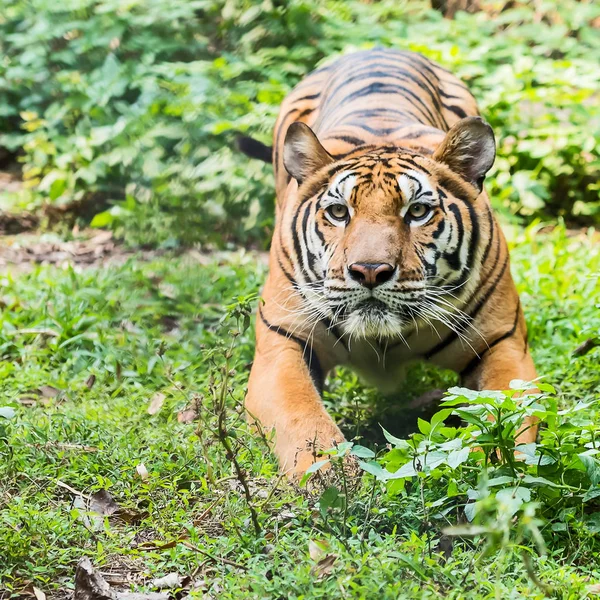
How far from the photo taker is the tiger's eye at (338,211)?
3.20 meters

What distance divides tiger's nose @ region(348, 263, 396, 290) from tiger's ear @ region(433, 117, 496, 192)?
23.5 inches

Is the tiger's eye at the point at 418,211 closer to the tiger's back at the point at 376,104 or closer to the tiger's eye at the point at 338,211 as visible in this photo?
the tiger's eye at the point at 338,211

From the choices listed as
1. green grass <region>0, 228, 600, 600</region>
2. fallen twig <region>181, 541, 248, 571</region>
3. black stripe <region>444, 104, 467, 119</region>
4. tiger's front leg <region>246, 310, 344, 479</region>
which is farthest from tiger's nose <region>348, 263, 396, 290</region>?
black stripe <region>444, 104, 467, 119</region>

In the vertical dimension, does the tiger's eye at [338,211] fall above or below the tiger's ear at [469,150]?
below

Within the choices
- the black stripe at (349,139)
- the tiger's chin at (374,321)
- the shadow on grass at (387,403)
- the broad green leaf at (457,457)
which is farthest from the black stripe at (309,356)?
the broad green leaf at (457,457)

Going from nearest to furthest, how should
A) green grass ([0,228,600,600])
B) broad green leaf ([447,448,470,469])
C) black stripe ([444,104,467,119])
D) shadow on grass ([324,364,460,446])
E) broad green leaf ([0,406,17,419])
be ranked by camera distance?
1. green grass ([0,228,600,600])
2. broad green leaf ([447,448,470,469])
3. broad green leaf ([0,406,17,419])
4. shadow on grass ([324,364,460,446])
5. black stripe ([444,104,467,119])

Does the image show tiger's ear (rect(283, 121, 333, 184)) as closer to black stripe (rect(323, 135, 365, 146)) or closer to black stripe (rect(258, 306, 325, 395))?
black stripe (rect(323, 135, 365, 146))

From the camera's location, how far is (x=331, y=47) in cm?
748

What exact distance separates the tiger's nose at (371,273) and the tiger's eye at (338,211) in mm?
305

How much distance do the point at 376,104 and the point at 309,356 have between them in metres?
1.35

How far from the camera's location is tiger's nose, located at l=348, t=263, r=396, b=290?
2.91 metres

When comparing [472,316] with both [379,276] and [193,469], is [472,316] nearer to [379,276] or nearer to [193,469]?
[379,276]

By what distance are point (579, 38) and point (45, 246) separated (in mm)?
5661

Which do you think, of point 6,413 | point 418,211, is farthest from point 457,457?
point 6,413
